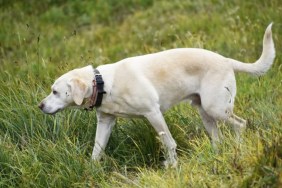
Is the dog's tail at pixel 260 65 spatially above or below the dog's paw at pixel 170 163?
above

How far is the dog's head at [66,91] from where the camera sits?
597 centimetres

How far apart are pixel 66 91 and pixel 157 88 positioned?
2.99 ft

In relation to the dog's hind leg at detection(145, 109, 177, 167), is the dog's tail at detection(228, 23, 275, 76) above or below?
above

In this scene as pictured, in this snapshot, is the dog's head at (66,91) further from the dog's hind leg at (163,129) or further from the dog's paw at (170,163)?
the dog's paw at (170,163)

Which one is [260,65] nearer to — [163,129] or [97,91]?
[163,129]

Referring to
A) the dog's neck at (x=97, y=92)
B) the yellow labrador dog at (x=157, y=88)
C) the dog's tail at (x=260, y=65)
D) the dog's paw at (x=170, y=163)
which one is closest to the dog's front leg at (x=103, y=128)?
the yellow labrador dog at (x=157, y=88)

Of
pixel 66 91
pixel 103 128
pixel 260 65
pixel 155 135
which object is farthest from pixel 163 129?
pixel 260 65

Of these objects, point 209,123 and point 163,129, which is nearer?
point 163,129

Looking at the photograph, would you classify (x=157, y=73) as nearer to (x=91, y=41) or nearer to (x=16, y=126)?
(x=16, y=126)

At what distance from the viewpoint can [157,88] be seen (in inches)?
246

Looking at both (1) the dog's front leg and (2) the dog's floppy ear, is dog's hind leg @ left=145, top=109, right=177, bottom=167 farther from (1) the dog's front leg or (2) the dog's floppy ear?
(2) the dog's floppy ear

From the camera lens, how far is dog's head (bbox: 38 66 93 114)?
5.97 meters

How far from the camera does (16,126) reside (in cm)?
638

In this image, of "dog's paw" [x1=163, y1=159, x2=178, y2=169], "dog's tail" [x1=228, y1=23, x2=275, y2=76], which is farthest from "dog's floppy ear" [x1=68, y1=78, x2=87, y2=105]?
"dog's tail" [x1=228, y1=23, x2=275, y2=76]
